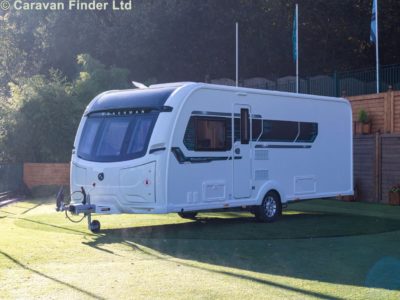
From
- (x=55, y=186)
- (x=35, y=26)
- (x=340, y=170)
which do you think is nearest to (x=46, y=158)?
(x=55, y=186)

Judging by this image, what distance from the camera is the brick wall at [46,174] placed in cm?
2397

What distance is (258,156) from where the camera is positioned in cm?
1338

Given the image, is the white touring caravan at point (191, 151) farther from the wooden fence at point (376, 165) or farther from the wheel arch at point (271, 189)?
the wooden fence at point (376, 165)

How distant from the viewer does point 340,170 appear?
622 inches

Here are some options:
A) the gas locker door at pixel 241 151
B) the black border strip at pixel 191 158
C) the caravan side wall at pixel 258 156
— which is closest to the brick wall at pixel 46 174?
the caravan side wall at pixel 258 156

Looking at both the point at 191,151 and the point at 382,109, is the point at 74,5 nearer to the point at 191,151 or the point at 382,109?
the point at 382,109

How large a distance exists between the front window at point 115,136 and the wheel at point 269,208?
11.2 ft

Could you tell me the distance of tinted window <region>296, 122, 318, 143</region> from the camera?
48.0ft

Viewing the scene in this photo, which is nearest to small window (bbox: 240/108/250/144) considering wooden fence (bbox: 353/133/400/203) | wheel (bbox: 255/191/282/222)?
wheel (bbox: 255/191/282/222)

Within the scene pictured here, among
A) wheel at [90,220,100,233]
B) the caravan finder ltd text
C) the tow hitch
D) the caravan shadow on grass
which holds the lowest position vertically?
the caravan shadow on grass

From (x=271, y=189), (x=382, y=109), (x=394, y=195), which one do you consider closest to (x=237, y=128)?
(x=271, y=189)

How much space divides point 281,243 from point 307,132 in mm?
4973

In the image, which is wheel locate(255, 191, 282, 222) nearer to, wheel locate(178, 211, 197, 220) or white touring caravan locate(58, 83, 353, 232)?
white touring caravan locate(58, 83, 353, 232)

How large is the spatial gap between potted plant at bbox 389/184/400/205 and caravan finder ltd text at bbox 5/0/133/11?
24026 mm
